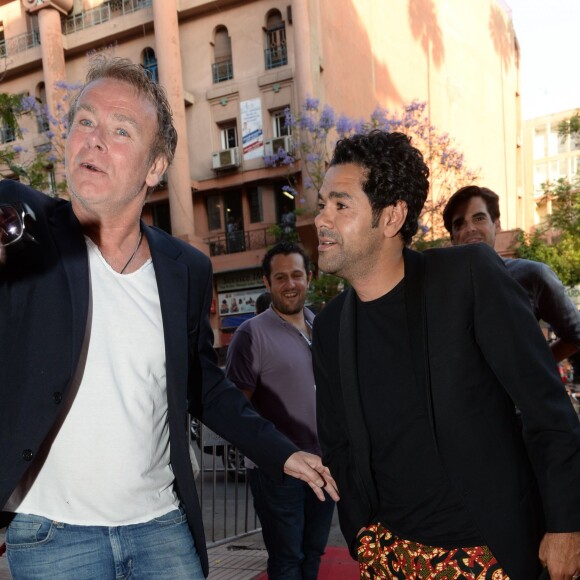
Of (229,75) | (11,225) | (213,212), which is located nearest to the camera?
(11,225)

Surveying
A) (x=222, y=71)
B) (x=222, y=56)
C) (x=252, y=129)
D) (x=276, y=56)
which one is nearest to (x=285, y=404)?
(x=252, y=129)

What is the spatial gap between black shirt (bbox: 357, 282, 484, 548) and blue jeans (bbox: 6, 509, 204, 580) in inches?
28.9

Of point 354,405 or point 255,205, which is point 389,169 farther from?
point 255,205

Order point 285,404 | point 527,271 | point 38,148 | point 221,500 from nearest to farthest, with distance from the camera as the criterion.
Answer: point 527,271, point 285,404, point 221,500, point 38,148

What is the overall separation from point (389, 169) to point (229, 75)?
22371mm

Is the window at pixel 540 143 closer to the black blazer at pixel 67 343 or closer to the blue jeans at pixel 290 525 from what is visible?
the blue jeans at pixel 290 525

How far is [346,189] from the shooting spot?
244cm

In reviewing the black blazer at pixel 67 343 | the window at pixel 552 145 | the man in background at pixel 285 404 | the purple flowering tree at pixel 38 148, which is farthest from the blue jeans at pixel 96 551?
the window at pixel 552 145

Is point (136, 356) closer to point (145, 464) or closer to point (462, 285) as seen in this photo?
point (145, 464)

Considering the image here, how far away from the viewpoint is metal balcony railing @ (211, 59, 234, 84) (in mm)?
23359

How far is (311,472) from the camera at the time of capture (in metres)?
2.43

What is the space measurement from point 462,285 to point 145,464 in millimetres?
1209

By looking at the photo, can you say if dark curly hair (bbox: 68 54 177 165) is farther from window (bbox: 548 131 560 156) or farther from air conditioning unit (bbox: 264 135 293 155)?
window (bbox: 548 131 560 156)

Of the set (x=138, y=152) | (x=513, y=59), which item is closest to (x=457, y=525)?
(x=138, y=152)
